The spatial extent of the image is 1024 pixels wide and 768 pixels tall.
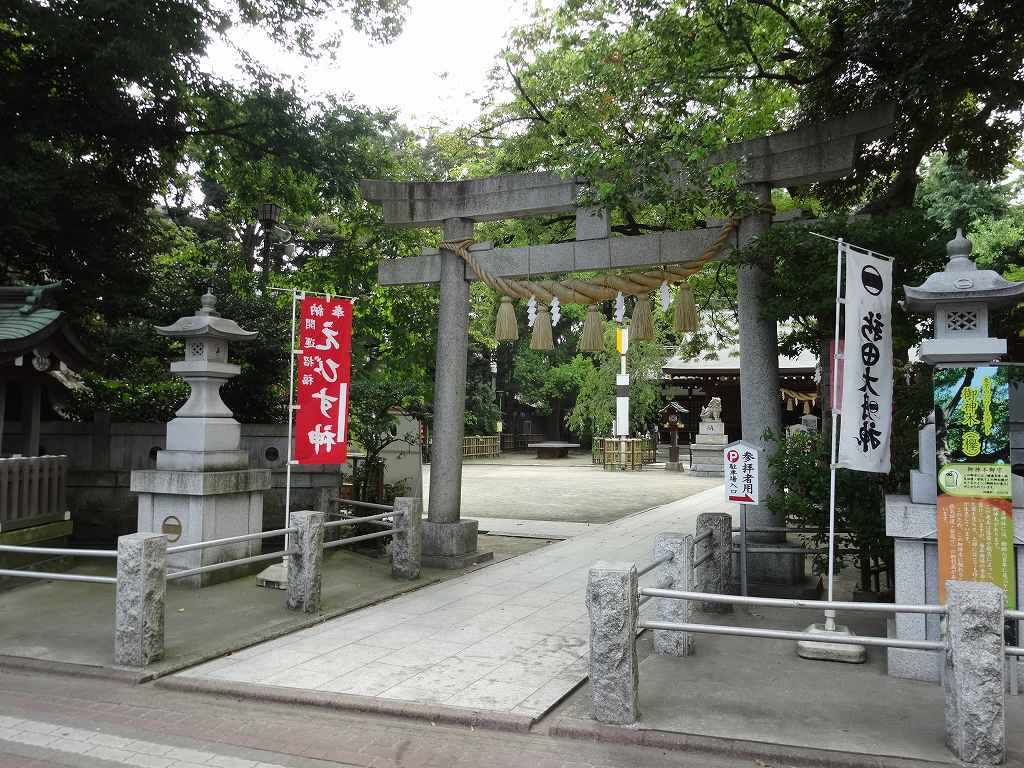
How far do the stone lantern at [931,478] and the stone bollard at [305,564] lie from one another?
5.73 metres

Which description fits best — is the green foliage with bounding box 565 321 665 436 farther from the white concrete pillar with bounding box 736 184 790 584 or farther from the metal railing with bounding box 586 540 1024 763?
the metal railing with bounding box 586 540 1024 763

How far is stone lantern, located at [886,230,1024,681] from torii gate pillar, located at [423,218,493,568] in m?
6.30

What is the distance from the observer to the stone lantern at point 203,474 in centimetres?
947

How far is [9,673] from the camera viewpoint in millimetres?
6172

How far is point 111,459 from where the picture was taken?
1247cm

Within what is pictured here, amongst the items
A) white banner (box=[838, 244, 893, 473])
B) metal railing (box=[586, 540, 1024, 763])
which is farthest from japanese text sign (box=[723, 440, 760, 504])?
metal railing (box=[586, 540, 1024, 763])

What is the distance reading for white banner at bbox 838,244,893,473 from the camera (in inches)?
253

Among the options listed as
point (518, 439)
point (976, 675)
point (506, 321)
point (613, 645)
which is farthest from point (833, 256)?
point (518, 439)

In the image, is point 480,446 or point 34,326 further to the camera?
point 480,446

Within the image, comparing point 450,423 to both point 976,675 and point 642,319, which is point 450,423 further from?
point 976,675

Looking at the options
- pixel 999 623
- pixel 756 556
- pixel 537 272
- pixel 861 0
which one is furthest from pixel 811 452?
pixel 861 0

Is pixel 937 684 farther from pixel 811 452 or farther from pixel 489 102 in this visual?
pixel 489 102

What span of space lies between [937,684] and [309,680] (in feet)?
16.6

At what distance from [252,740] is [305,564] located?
10.6 feet
